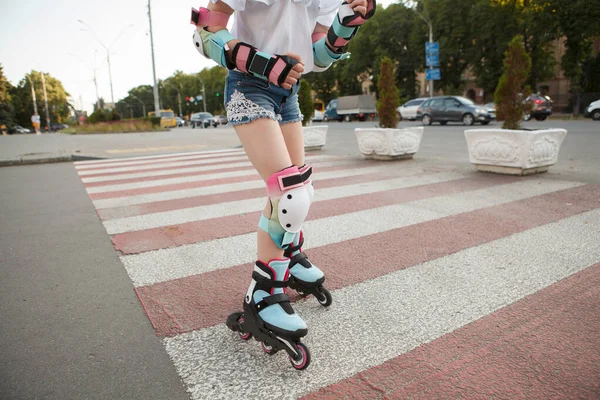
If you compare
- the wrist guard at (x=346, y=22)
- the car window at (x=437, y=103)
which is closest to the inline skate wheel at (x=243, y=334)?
the wrist guard at (x=346, y=22)

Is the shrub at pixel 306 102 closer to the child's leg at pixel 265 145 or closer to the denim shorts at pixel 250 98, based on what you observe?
the denim shorts at pixel 250 98

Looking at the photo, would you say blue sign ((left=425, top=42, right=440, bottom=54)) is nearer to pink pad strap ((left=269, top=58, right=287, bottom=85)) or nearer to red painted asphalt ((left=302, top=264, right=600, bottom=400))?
red painted asphalt ((left=302, top=264, right=600, bottom=400))

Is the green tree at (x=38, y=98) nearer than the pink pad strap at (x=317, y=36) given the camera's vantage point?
No

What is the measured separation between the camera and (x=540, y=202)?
462cm

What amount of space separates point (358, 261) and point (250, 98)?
1.59m

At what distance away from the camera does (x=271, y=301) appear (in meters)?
1.90

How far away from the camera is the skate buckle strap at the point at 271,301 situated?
1904mm

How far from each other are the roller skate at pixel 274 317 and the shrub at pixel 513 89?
5.71m

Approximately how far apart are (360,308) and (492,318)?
655 mm

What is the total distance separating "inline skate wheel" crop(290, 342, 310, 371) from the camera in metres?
1.79

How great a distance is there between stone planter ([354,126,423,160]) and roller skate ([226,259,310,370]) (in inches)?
254

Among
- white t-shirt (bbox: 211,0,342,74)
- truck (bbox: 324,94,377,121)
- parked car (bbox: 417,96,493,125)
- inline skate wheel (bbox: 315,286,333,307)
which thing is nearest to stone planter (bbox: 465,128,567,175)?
inline skate wheel (bbox: 315,286,333,307)

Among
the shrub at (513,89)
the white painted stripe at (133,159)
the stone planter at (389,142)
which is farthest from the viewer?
the white painted stripe at (133,159)

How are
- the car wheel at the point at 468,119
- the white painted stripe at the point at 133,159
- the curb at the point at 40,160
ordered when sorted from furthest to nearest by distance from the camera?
the car wheel at the point at 468,119 → the curb at the point at 40,160 → the white painted stripe at the point at 133,159
